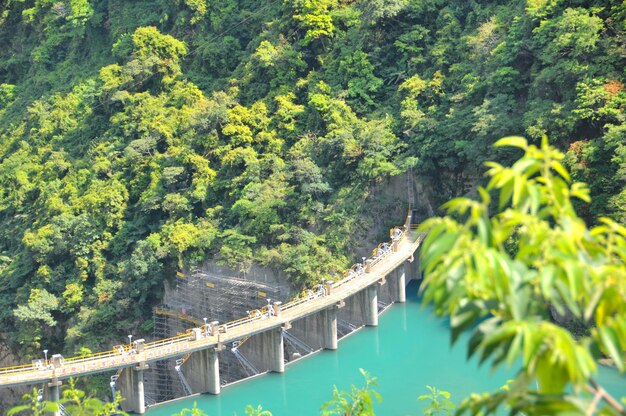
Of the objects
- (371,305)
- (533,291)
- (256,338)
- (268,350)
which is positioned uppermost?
(533,291)

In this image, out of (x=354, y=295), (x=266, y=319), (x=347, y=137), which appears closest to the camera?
(x=266, y=319)

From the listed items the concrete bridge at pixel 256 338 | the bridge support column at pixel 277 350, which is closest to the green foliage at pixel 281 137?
the concrete bridge at pixel 256 338

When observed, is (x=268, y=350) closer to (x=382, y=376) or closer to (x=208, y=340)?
(x=208, y=340)

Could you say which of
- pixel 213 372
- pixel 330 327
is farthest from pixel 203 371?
pixel 330 327

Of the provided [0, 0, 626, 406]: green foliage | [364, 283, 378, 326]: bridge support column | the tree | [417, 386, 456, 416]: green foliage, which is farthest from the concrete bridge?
the tree

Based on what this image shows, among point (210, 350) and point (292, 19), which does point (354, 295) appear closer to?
point (210, 350)

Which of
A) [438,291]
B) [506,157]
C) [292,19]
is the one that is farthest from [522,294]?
[292,19]

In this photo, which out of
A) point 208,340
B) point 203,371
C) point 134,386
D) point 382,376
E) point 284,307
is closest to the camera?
point 382,376
